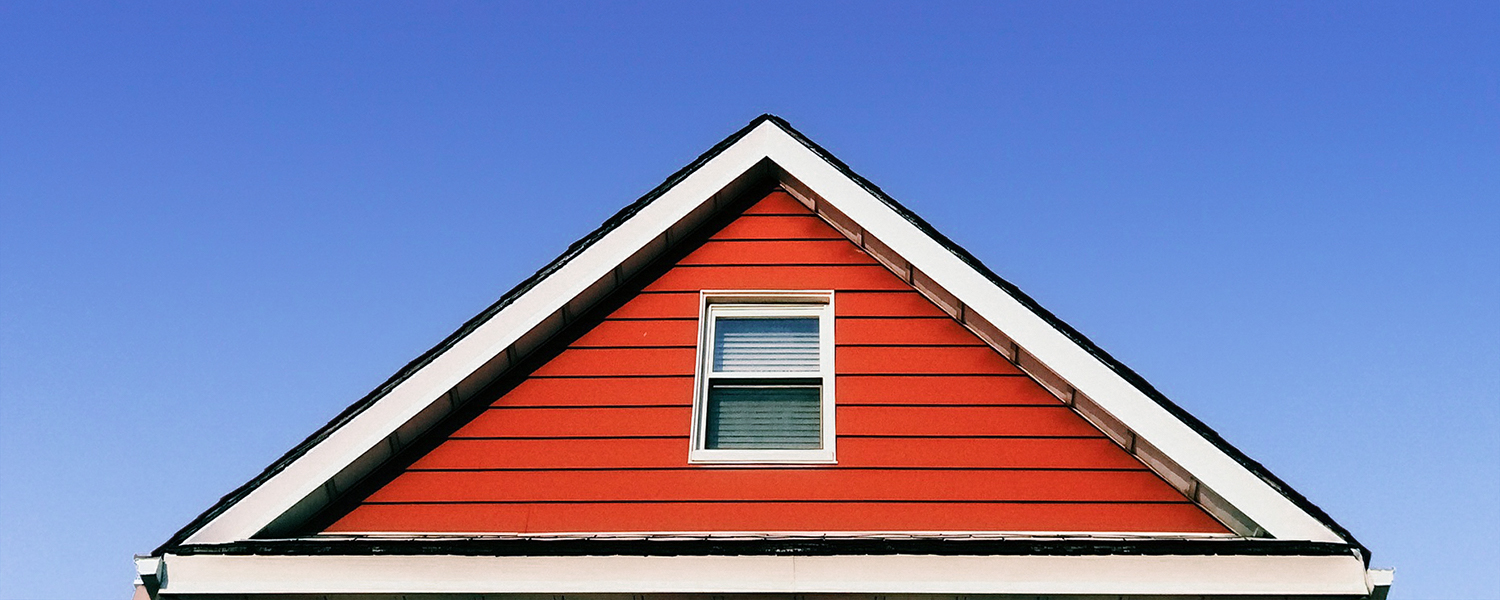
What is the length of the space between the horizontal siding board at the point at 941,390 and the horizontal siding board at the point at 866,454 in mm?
275

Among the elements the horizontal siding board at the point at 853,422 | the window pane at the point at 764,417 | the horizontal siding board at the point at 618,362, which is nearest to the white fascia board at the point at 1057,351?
the horizontal siding board at the point at 853,422

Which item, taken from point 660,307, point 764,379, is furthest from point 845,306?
point 660,307

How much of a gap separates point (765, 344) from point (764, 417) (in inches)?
21.1

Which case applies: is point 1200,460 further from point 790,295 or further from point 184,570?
point 184,570

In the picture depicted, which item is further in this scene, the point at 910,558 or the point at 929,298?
A: the point at 929,298

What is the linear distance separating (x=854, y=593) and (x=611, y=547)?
50.4 inches

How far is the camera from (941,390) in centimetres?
664

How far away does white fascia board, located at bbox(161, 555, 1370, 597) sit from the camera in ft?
18.2

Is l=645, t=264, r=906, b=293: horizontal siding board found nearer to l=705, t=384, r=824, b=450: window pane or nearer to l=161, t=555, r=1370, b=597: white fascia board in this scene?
l=705, t=384, r=824, b=450: window pane

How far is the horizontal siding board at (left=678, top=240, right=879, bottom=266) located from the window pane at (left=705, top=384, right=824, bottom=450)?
914mm

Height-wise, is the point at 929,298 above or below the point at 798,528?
above

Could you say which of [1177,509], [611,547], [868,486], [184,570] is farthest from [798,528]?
[184,570]

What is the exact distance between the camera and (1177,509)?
6.18 meters

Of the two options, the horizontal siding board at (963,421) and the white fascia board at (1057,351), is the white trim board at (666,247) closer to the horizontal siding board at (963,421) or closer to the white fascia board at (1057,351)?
the white fascia board at (1057,351)
